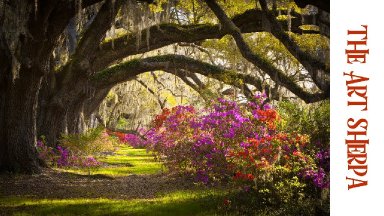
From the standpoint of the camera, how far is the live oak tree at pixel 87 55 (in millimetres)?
8969

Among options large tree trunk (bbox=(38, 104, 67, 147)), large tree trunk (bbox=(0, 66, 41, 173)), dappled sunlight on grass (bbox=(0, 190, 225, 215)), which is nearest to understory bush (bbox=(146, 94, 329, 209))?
dappled sunlight on grass (bbox=(0, 190, 225, 215))

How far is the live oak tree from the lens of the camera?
8.97 meters

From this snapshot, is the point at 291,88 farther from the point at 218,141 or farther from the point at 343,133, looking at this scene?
the point at 343,133

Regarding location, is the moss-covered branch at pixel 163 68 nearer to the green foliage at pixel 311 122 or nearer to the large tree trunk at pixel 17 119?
the large tree trunk at pixel 17 119

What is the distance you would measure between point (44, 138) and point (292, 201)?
28.8ft

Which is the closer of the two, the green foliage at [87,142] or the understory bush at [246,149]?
the understory bush at [246,149]

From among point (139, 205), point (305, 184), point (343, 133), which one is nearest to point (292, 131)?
point (305, 184)

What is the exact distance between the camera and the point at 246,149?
27.7 ft

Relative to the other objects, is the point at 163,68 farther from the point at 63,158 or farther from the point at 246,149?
the point at 246,149

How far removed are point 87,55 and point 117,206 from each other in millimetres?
5655

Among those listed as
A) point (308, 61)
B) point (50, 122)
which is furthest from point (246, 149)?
point (50, 122)

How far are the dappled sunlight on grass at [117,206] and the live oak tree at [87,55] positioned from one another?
2.45 metres

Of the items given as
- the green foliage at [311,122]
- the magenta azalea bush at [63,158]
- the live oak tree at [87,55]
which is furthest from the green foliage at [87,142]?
the green foliage at [311,122]

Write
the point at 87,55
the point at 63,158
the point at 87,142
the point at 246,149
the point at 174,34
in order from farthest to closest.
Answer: the point at 63,158 → the point at 87,142 → the point at 174,34 → the point at 87,55 → the point at 246,149
